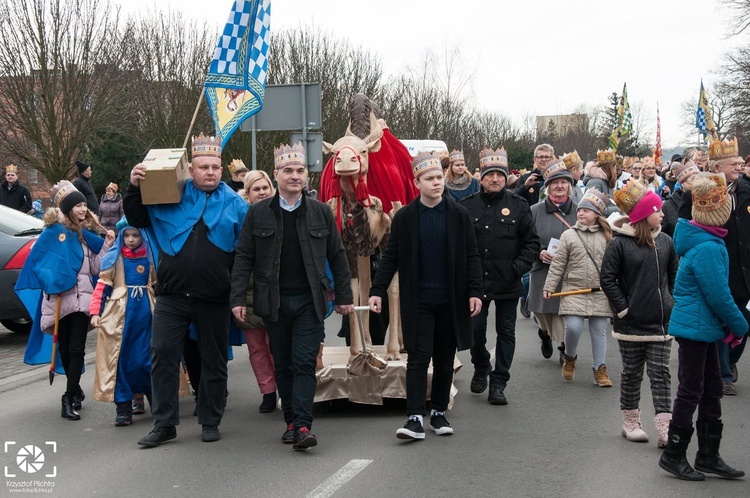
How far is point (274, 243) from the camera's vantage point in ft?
23.5

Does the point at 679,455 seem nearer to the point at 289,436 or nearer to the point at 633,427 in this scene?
the point at 633,427

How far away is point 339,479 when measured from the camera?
246 inches

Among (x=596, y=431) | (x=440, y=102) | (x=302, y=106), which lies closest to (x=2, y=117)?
(x=302, y=106)

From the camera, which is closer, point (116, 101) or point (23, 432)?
point (23, 432)

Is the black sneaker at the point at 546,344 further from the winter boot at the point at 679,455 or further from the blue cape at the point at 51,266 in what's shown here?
the blue cape at the point at 51,266

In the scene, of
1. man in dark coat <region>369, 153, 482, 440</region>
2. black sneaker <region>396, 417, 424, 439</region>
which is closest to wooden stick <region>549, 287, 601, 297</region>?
man in dark coat <region>369, 153, 482, 440</region>

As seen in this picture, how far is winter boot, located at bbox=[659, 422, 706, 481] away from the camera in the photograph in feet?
20.1

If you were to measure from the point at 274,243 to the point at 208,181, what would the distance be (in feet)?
2.63

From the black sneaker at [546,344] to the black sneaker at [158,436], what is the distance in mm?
4704

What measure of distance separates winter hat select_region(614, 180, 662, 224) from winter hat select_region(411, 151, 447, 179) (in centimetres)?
132

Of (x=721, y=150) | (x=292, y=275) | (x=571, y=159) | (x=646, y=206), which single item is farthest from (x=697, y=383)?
(x=571, y=159)

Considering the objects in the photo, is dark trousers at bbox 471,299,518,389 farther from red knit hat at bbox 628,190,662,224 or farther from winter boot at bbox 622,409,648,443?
red knit hat at bbox 628,190,662,224

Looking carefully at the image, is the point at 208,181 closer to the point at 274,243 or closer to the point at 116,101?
the point at 274,243

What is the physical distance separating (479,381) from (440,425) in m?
1.69
